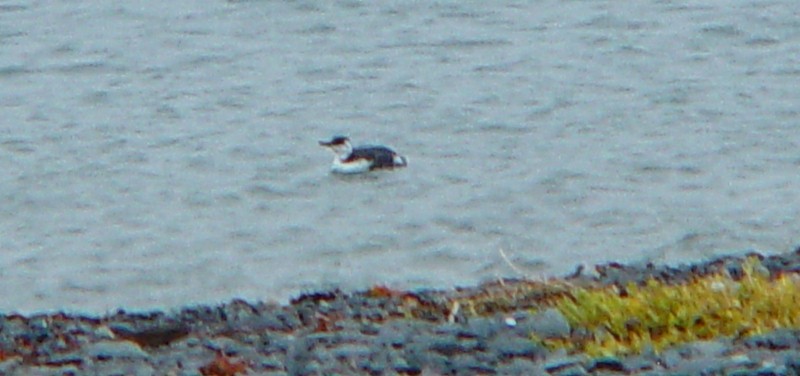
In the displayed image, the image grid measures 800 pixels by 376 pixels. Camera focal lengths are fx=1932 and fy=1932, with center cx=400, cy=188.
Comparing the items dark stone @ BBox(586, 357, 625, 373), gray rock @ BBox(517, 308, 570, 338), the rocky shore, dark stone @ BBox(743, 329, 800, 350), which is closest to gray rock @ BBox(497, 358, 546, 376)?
the rocky shore

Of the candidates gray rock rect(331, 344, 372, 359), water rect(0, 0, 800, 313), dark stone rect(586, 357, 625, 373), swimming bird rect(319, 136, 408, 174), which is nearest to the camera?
dark stone rect(586, 357, 625, 373)

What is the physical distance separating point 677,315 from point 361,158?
844 cm

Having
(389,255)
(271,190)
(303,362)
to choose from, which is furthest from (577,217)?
(303,362)

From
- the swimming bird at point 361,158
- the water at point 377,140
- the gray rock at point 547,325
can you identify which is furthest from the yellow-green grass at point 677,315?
the swimming bird at point 361,158

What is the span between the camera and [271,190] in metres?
15.6

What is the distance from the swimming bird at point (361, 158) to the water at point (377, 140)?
0.17m

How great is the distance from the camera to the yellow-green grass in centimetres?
703

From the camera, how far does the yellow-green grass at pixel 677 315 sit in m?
7.03

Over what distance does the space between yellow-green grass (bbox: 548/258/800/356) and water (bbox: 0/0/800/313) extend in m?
5.17

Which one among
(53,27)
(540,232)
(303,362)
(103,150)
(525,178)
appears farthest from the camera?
(53,27)

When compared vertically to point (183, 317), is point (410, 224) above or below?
above

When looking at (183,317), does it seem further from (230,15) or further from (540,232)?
(230,15)

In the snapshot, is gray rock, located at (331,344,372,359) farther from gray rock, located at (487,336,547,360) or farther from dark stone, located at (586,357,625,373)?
dark stone, located at (586,357,625,373)

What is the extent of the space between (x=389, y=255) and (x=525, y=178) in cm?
207
